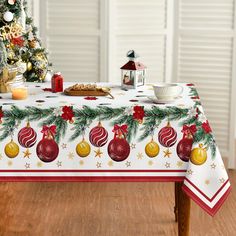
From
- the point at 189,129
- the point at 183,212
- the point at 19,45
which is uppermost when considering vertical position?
the point at 19,45

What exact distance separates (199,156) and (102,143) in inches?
19.0

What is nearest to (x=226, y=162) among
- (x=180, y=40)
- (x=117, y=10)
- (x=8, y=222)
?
(x=180, y=40)

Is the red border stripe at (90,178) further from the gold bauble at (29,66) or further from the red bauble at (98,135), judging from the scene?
the gold bauble at (29,66)

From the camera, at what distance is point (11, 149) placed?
331 cm

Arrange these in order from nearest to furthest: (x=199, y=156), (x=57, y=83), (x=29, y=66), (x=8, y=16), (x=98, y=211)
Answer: (x=199, y=156) < (x=57, y=83) < (x=8, y=16) < (x=98, y=211) < (x=29, y=66)

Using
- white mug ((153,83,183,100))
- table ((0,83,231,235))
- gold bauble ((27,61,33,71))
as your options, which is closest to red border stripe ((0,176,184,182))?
table ((0,83,231,235))

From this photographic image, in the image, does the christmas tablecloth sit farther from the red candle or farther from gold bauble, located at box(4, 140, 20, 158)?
the red candle

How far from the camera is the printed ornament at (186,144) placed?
3287mm

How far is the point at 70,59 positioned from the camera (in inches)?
204

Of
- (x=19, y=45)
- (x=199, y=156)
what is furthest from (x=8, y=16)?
(x=199, y=156)

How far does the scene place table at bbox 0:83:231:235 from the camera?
129 inches

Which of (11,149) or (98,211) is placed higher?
(11,149)

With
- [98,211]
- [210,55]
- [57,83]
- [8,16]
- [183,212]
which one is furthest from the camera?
[210,55]

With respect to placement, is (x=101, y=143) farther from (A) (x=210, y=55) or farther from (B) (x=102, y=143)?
(A) (x=210, y=55)
